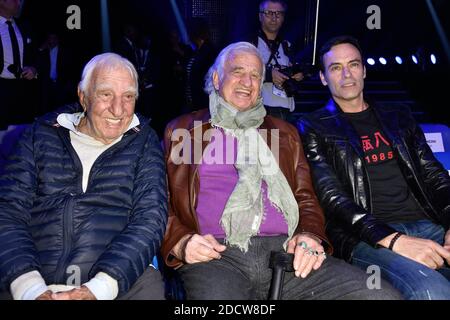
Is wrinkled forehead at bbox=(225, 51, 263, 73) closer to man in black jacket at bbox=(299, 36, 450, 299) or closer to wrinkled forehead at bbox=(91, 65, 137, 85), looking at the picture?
man in black jacket at bbox=(299, 36, 450, 299)

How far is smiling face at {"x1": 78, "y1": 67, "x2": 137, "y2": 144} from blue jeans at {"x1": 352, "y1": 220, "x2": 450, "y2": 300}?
1.44 metres

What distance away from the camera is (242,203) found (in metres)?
2.19

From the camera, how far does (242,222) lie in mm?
2166

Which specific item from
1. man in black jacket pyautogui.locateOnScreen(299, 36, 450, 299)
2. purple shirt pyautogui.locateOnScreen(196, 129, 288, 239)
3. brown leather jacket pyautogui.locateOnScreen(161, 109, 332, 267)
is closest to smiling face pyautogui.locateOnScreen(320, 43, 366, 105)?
man in black jacket pyautogui.locateOnScreen(299, 36, 450, 299)

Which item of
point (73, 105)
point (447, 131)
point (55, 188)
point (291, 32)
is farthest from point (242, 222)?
point (291, 32)

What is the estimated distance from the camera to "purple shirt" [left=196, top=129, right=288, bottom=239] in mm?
2244

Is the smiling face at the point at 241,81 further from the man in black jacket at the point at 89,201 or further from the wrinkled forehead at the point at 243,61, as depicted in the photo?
the man in black jacket at the point at 89,201

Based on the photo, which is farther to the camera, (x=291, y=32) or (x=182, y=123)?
(x=291, y=32)

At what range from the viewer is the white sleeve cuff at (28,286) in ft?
5.52

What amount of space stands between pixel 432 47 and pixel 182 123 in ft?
23.3

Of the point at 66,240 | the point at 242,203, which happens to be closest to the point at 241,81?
the point at 242,203

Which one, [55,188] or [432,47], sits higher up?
[432,47]
